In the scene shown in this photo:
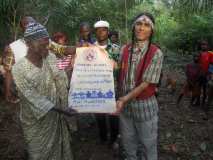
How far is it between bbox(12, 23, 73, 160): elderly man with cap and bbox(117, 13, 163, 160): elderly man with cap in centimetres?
59

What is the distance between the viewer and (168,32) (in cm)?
1714

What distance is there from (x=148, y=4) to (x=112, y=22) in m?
3.45

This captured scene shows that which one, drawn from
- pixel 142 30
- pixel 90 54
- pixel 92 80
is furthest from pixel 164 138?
pixel 142 30

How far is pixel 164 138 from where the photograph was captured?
18.8ft

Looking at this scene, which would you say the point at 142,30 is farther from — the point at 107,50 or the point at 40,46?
the point at 107,50

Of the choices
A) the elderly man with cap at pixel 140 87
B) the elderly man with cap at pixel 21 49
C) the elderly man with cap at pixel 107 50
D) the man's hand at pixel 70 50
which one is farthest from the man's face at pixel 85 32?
the elderly man with cap at pixel 140 87

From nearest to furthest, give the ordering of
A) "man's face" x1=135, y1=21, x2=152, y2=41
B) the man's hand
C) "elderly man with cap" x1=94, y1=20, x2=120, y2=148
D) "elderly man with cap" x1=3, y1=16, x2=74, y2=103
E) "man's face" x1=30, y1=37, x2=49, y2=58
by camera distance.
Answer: "man's face" x1=30, y1=37, x2=49, y2=58 → "man's face" x1=135, y1=21, x2=152, y2=41 → the man's hand → "elderly man with cap" x1=3, y1=16, x2=74, y2=103 → "elderly man with cap" x1=94, y1=20, x2=120, y2=148

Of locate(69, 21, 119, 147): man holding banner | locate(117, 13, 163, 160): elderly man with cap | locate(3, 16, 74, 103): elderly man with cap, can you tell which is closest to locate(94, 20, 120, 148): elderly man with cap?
locate(69, 21, 119, 147): man holding banner

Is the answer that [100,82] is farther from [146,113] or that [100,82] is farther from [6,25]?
[6,25]

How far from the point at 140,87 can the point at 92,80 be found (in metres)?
0.59

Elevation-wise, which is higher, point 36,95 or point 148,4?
point 148,4

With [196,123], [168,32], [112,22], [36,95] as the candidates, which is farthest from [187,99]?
[168,32]

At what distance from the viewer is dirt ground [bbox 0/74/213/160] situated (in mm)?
5039

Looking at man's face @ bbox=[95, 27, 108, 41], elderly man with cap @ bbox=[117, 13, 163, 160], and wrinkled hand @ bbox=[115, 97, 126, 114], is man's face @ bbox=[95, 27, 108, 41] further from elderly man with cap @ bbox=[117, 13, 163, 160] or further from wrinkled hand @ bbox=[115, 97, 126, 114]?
wrinkled hand @ bbox=[115, 97, 126, 114]
